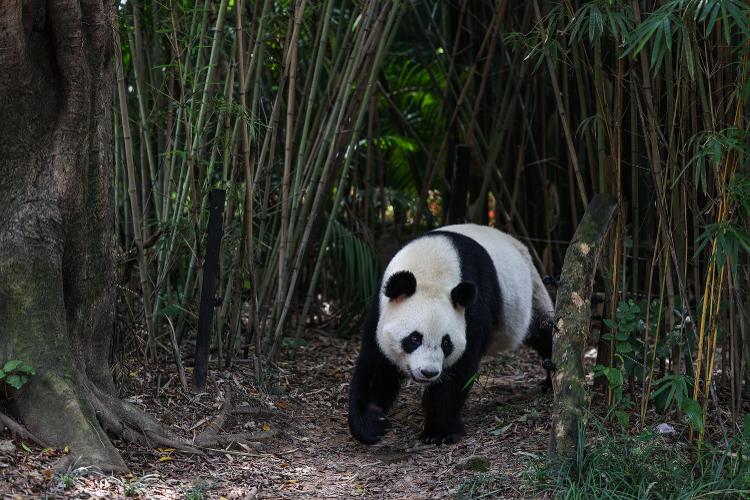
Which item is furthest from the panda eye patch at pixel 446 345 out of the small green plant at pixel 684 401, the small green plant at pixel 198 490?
the small green plant at pixel 198 490

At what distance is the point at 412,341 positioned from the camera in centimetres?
454

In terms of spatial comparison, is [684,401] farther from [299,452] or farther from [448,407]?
[299,452]

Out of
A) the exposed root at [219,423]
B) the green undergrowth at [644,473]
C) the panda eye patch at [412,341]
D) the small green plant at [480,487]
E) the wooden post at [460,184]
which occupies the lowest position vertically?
the small green plant at [480,487]

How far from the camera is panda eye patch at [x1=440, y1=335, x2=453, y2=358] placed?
459 cm

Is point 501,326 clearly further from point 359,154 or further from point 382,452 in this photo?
point 359,154

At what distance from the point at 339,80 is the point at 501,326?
183cm

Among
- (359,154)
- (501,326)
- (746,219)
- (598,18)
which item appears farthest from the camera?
(359,154)

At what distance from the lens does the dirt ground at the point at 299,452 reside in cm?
357

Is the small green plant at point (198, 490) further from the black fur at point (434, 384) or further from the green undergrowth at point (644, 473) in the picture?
the green undergrowth at point (644, 473)

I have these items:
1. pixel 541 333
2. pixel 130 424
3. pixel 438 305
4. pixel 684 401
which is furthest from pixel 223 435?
pixel 541 333

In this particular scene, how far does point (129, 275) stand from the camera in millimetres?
4949

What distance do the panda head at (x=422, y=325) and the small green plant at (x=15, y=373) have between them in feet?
5.78

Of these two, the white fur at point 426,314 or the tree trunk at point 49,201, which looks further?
the white fur at point 426,314

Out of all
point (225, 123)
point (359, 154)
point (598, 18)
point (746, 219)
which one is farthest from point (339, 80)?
point (746, 219)
